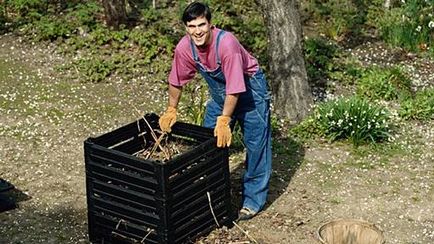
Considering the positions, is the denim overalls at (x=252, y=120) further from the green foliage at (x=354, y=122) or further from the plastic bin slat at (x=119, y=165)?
the green foliage at (x=354, y=122)

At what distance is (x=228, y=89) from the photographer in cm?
545

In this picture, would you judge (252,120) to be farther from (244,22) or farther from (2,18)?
(2,18)

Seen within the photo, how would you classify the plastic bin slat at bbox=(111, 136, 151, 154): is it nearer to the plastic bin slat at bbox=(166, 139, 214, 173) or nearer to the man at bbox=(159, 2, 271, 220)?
the man at bbox=(159, 2, 271, 220)

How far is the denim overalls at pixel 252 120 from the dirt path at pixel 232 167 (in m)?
0.24

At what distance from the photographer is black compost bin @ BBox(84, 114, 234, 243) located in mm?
5324

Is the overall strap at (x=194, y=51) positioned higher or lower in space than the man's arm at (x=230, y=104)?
higher

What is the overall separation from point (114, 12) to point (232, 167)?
3728mm

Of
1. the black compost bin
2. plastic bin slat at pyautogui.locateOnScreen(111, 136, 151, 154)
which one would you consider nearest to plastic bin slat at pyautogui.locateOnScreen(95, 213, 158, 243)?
the black compost bin

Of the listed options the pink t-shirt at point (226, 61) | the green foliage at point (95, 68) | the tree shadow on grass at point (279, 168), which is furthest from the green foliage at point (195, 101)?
the pink t-shirt at point (226, 61)

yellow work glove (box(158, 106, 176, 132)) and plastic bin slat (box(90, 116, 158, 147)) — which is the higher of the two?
yellow work glove (box(158, 106, 176, 132))

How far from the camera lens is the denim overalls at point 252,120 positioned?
5773 millimetres

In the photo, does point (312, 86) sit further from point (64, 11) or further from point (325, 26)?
point (64, 11)

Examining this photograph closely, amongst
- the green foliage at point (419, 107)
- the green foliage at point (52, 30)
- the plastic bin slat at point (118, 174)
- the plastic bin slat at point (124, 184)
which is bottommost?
the green foliage at point (419, 107)

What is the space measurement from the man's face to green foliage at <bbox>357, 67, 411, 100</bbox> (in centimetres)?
350
